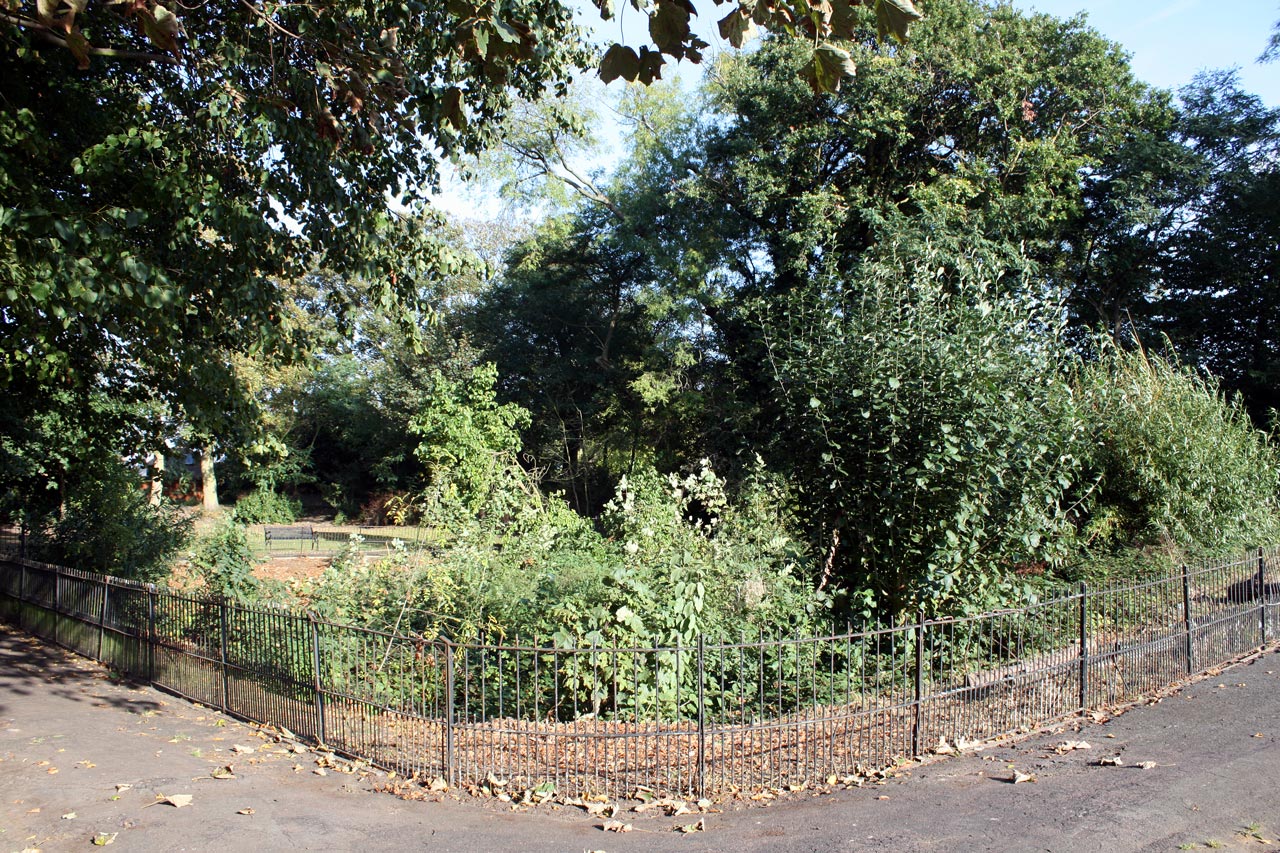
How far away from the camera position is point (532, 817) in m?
5.96

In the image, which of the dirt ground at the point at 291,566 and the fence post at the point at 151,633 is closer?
the fence post at the point at 151,633

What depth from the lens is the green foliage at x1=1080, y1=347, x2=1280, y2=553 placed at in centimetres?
1304

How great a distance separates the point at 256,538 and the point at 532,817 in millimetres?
21748

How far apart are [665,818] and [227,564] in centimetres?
693

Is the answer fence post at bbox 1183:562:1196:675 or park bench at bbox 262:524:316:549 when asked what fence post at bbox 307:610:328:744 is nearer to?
fence post at bbox 1183:562:1196:675

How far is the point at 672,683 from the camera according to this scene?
7.70 meters

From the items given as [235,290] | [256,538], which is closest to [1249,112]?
[235,290]

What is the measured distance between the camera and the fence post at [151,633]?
9516mm

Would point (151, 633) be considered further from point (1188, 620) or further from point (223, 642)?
point (1188, 620)

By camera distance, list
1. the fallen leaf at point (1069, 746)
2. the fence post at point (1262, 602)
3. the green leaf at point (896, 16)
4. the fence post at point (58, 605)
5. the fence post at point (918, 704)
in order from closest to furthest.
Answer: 1. the green leaf at point (896, 16)
2. the fence post at point (918, 704)
3. the fallen leaf at point (1069, 746)
4. the fence post at point (1262, 602)
5. the fence post at point (58, 605)

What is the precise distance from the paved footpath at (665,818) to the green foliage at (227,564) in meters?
2.60

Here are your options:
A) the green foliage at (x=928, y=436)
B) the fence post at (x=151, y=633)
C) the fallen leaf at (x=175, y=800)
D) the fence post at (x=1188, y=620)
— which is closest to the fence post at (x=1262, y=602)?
the fence post at (x=1188, y=620)

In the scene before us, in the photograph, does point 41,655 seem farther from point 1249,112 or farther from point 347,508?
point 347,508

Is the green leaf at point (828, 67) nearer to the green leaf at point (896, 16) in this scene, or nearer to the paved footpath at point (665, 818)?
the green leaf at point (896, 16)
